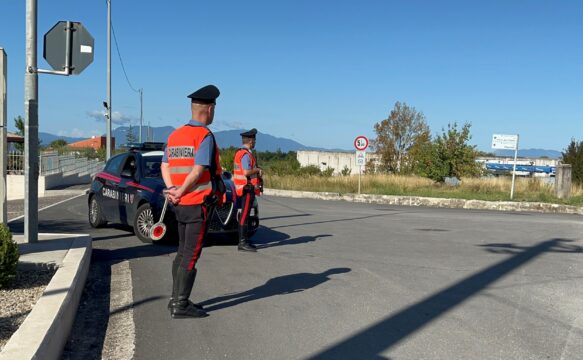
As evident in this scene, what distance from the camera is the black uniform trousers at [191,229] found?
4926 millimetres

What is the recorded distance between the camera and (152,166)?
9.91 meters

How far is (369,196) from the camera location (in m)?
21.8

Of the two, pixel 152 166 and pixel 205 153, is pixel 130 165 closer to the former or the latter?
pixel 152 166

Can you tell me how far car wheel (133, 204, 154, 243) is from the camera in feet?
29.6

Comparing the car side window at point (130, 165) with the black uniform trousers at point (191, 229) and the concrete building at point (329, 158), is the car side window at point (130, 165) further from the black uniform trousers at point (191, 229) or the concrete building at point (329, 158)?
the concrete building at point (329, 158)

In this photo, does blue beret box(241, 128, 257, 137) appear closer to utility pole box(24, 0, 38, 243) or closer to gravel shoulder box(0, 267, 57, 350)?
utility pole box(24, 0, 38, 243)

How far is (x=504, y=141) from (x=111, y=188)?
17683 millimetres

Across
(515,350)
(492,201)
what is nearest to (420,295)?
(515,350)

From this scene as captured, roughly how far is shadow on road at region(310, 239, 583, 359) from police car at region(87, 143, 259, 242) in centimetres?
357

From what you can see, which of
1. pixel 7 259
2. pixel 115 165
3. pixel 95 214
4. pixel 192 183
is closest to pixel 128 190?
pixel 115 165

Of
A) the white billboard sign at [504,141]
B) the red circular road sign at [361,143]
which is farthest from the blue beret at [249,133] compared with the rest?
the white billboard sign at [504,141]

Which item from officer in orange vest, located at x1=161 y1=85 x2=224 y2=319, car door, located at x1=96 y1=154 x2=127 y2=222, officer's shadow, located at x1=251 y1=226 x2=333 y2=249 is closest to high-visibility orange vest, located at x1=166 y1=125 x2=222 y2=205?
officer in orange vest, located at x1=161 y1=85 x2=224 y2=319

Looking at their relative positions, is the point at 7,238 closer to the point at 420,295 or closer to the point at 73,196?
the point at 420,295

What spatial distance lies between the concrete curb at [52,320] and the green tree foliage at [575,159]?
91.5 feet
